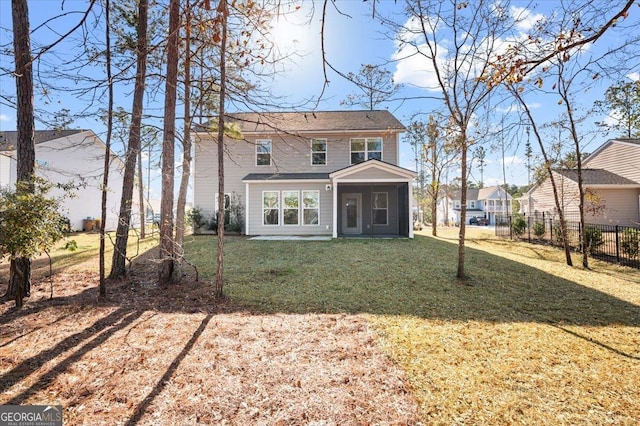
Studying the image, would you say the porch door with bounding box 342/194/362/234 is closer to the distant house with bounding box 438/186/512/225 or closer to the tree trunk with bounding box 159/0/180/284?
the tree trunk with bounding box 159/0/180/284

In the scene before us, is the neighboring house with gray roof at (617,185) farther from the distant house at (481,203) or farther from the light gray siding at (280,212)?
the distant house at (481,203)

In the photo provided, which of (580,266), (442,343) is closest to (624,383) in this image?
(442,343)

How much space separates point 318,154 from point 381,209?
4464mm

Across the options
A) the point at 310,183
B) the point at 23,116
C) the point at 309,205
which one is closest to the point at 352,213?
the point at 309,205

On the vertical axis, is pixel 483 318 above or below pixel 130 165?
below

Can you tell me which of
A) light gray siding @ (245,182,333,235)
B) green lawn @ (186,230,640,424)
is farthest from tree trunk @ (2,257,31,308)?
light gray siding @ (245,182,333,235)

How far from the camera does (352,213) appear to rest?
607 inches

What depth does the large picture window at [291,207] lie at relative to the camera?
47.2ft

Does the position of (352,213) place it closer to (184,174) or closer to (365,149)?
(365,149)

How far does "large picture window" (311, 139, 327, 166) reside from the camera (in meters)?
15.1

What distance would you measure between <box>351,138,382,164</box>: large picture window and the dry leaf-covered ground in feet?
37.5

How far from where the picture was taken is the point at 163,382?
266 centimetres

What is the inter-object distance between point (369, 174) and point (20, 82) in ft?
36.1

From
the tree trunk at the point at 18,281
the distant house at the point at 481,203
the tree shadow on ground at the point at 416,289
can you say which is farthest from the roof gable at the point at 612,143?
the tree trunk at the point at 18,281
